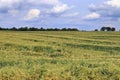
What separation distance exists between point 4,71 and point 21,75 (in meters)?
0.55

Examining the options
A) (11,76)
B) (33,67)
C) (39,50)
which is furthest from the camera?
(39,50)

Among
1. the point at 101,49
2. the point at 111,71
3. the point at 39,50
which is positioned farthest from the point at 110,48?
the point at 111,71

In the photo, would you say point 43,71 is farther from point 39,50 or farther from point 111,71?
point 39,50

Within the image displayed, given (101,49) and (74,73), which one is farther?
(101,49)

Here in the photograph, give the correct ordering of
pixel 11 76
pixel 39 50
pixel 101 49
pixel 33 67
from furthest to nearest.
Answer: pixel 101 49 < pixel 39 50 < pixel 33 67 < pixel 11 76

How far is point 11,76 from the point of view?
12.4m

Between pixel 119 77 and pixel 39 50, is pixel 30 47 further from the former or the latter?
pixel 119 77

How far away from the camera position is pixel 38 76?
12.6 meters

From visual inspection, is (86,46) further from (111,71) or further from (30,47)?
(111,71)

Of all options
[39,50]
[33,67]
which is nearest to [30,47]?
[39,50]

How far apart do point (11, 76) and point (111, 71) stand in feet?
11.3

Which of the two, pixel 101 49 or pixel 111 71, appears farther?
pixel 101 49

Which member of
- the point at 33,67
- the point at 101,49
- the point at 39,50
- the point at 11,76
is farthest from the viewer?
the point at 101,49

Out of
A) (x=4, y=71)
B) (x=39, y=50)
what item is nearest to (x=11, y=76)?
(x=4, y=71)
